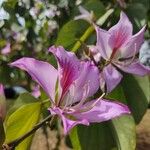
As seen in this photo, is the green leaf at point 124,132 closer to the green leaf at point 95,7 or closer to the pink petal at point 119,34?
the pink petal at point 119,34

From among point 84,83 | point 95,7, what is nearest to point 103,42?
point 84,83

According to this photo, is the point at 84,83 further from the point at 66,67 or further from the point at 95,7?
the point at 95,7

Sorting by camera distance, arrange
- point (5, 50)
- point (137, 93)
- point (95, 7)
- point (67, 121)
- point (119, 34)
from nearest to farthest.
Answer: point (67, 121)
point (119, 34)
point (137, 93)
point (95, 7)
point (5, 50)

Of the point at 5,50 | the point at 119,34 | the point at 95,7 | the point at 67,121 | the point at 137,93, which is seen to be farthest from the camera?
the point at 5,50

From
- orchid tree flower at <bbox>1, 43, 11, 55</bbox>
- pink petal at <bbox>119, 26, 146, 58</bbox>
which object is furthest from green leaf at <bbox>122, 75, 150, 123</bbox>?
orchid tree flower at <bbox>1, 43, 11, 55</bbox>

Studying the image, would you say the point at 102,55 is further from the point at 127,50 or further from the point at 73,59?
the point at 73,59

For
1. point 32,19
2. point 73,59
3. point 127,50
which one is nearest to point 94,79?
point 73,59

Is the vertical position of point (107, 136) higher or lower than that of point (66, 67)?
lower
